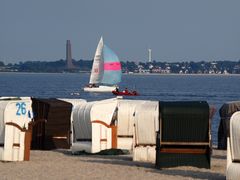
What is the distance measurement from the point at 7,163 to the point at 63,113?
28.9 ft

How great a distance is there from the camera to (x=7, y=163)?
92.8ft

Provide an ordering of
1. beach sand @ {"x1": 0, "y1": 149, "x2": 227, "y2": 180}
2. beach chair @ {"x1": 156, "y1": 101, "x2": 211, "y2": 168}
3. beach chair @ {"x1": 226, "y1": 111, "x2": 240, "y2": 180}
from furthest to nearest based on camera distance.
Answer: beach chair @ {"x1": 156, "y1": 101, "x2": 211, "y2": 168} < beach sand @ {"x1": 0, "y1": 149, "x2": 227, "y2": 180} < beach chair @ {"x1": 226, "y1": 111, "x2": 240, "y2": 180}

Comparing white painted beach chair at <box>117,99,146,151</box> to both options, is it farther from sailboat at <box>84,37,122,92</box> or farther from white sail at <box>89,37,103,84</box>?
white sail at <box>89,37,103,84</box>

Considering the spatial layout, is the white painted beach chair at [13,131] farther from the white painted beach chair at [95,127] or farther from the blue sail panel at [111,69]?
the blue sail panel at [111,69]

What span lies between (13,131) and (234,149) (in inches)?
295

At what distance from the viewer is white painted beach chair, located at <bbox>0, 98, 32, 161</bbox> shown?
28.9 metres

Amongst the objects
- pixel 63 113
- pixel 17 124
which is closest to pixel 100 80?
pixel 63 113

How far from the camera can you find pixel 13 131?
95.1ft

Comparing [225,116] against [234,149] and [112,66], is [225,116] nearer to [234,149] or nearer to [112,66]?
[234,149]

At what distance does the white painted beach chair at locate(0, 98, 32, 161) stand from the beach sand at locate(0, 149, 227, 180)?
0.47 metres

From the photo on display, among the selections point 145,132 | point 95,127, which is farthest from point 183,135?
point 95,127

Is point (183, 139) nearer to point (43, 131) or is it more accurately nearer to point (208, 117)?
point (208, 117)

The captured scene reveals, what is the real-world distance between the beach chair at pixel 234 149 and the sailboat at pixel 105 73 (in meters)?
104

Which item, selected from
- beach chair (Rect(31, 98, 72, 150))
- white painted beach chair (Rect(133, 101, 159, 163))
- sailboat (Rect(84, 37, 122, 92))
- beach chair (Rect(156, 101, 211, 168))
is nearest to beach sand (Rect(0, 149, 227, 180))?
beach chair (Rect(156, 101, 211, 168))
